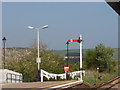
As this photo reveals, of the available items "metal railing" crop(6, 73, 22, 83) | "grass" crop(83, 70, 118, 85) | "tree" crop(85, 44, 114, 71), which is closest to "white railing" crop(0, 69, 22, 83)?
"metal railing" crop(6, 73, 22, 83)

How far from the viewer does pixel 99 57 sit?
174ft

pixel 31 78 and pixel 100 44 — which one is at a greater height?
pixel 100 44

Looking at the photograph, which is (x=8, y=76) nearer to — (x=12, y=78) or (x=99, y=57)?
(x=12, y=78)

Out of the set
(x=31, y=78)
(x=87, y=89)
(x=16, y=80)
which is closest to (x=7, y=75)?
(x=16, y=80)

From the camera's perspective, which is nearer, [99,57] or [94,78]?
[94,78]

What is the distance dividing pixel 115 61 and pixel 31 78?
25.6m

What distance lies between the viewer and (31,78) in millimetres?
33688

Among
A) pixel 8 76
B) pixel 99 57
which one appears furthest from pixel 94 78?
pixel 99 57

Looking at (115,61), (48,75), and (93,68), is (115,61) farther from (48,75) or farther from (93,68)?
(48,75)

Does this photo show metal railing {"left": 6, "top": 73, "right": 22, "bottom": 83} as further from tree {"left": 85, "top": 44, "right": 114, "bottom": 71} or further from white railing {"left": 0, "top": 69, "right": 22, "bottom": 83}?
tree {"left": 85, "top": 44, "right": 114, "bottom": 71}

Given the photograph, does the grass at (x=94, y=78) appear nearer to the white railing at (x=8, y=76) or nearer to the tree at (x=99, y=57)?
the white railing at (x=8, y=76)

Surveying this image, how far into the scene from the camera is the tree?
172 feet

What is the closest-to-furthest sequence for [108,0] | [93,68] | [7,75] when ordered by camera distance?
[108,0] → [7,75] → [93,68]

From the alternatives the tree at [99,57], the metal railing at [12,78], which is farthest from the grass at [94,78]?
the tree at [99,57]
